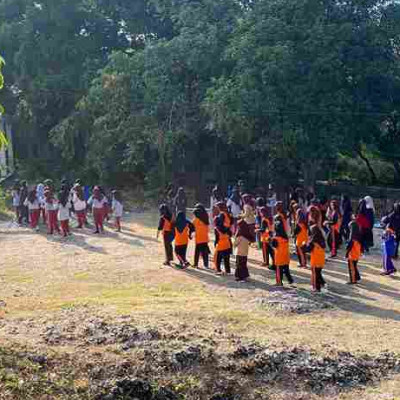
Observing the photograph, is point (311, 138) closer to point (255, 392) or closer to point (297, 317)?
point (297, 317)

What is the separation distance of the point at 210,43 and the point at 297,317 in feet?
47.3

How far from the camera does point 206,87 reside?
2405 cm

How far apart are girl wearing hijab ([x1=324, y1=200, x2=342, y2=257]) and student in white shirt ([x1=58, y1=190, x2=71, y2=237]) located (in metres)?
6.67

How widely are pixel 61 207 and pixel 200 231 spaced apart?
202 inches

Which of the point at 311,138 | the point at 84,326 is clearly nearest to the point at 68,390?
the point at 84,326

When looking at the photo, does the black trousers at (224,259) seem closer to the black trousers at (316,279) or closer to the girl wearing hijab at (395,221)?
the black trousers at (316,279)

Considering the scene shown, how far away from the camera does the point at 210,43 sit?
2286 centimetres

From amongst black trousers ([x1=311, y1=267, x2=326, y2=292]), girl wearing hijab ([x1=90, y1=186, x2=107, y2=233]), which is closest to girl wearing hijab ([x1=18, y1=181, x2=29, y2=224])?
girl wearing hijab ([x1=90, y1=186, x2=107, y2=233])

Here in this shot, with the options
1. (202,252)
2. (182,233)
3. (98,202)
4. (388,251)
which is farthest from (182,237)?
(98,202)

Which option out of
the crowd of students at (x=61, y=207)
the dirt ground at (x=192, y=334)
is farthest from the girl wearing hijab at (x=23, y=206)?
the dirt ground at (x=192, y=334)

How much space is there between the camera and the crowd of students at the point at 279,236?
1225 cm

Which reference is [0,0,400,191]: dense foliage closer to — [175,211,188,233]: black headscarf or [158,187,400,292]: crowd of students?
[158,187,400,292]: crowd of students

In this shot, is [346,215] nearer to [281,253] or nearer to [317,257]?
[281,253]

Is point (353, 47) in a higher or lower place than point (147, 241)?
higher
